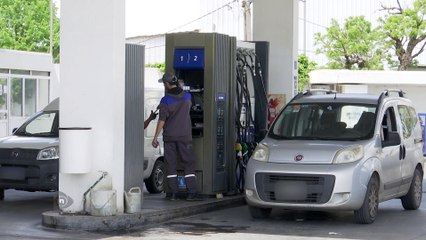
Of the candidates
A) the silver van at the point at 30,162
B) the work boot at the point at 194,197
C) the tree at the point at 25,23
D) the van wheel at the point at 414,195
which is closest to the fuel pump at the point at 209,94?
the work boot at the point at 194,197

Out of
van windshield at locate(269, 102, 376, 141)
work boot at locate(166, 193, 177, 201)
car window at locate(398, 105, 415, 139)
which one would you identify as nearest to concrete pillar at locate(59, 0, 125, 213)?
work boot at locate(166, 193, 177, 201)

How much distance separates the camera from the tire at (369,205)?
10.8 m

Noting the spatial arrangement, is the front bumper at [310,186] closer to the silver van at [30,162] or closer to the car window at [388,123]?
the car window at [388,123]

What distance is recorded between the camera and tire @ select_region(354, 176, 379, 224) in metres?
10.8

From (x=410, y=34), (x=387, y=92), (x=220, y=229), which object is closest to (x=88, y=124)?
(x=220, y=229)

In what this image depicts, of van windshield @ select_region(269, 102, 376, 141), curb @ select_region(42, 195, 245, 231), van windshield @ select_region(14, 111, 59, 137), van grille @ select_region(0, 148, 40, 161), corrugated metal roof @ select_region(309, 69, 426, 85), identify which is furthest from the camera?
corrugated metal roof @ select_region(309, 69, 426, 85)

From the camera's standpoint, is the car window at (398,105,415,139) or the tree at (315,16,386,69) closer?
the car window at (398,105,415,139)

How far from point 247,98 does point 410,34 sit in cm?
3106

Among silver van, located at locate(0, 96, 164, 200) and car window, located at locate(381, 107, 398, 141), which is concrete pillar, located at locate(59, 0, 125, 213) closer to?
silver van, located at locate(0, 96, 164, 200)

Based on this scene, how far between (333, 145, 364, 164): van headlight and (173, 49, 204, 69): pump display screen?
9.86 ft

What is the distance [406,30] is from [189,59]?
106ft

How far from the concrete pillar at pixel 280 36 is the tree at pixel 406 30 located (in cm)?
2873

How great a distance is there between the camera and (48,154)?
12266mm

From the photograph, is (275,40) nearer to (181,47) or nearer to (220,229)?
(181,47)
